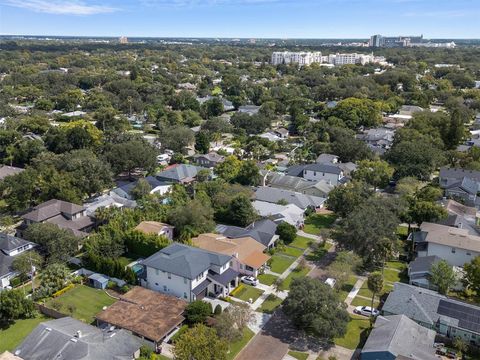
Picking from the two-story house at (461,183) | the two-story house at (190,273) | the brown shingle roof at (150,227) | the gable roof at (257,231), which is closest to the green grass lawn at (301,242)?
the gable roof at (257,231)

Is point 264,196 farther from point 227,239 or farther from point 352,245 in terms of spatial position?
point 352,245

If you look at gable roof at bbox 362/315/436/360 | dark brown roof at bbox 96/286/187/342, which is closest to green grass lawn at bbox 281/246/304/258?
gable roof at bbox 362/315/436/360

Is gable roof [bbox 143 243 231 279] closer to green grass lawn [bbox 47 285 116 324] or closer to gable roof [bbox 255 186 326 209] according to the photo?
green grass lawn [bbox 47 285 116 324]

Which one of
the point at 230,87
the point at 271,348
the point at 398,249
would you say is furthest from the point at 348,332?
the point at 230,87

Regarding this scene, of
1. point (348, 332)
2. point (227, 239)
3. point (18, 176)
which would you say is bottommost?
point (348, 332)

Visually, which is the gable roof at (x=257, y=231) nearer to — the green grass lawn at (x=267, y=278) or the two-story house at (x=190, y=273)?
the green grass lawn at (x=267, y=278)
